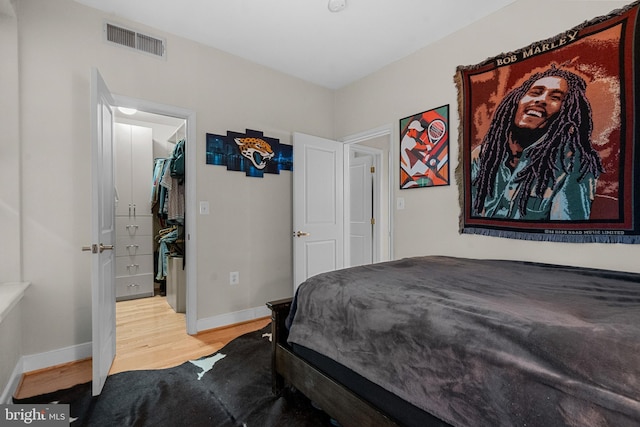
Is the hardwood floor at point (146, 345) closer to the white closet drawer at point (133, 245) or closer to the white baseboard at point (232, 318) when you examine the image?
the white baseboard at point (232, 318)

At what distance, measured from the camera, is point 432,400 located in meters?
1.02

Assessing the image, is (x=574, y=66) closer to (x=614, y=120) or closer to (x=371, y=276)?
(x=614, y=120)

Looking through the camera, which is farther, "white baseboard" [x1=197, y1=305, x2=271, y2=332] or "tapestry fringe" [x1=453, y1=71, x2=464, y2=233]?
"white baseboard" [x1=197, y1=305, x2=271, y2=332]

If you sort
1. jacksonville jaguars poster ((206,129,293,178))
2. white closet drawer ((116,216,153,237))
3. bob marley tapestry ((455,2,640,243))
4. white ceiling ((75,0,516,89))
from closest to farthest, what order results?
1. bob marley tapestry ((455,2,640,243))
2. white ceiling ((75,0,516,89))
3. jacksonville jaguars poster ((206,129,293,178))
4. white closet drawer ((116,216,153,237))

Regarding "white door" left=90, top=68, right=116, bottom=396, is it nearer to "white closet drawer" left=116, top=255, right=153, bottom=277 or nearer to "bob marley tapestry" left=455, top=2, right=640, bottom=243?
"white closet drawer" left=116, top=255, right=153, bottom=277


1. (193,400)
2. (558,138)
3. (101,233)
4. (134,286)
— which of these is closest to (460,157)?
(558,138)

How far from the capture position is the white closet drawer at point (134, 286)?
12.6ft

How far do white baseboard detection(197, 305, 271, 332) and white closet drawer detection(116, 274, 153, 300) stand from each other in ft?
5.55

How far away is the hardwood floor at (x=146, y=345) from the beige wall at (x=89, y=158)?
0.66 feet

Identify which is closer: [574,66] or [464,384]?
[464,384]

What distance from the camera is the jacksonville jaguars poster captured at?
2912 mm

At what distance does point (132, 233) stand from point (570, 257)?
4.59 metres

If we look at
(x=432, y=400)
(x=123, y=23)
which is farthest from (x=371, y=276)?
(x=123, y=23)

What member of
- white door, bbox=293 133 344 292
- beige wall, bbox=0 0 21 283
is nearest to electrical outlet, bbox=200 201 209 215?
white door, bbox=293 133 344 292
